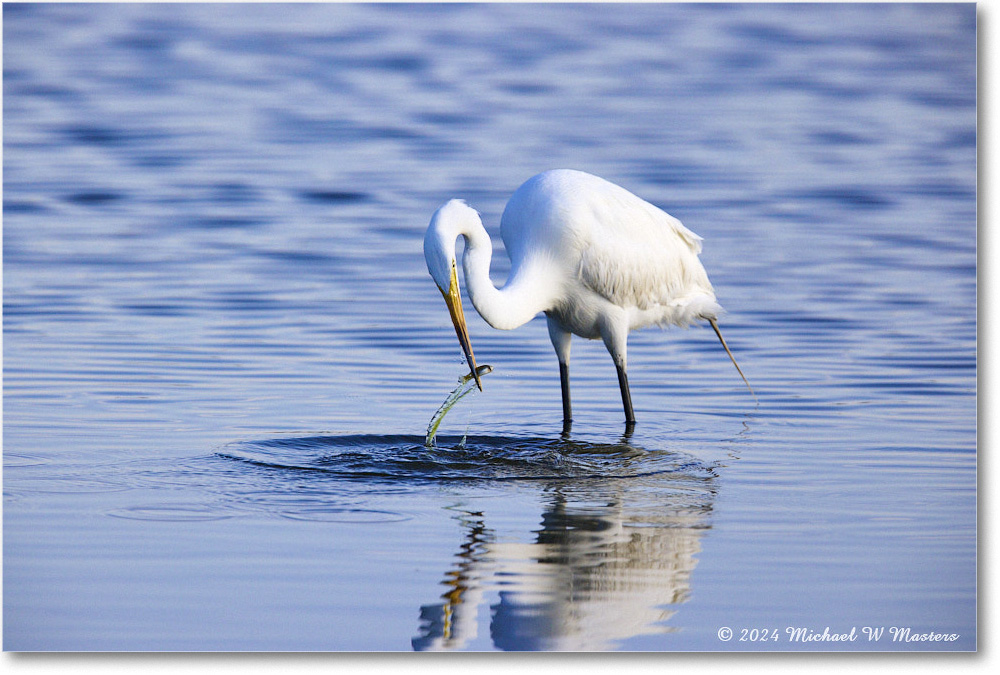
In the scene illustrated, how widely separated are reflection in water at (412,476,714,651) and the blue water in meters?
0.01

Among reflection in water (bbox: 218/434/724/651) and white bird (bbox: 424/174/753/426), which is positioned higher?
white bird (bbox: 424/174/753/426)

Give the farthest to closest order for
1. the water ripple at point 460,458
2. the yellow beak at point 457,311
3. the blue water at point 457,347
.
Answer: the yellow beak at point 457,311, the water ripple at point 460,458, the blue water at point 457,347

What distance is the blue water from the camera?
3.34 m

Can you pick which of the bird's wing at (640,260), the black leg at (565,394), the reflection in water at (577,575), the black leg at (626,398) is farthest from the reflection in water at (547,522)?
the bird's wing at (640,260)

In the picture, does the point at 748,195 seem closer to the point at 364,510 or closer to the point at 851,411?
the point at 851,411

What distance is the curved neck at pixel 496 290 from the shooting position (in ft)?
14.8

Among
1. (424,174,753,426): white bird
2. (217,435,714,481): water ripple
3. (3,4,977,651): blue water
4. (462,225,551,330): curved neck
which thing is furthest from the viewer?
(424,174,753,426): white bird

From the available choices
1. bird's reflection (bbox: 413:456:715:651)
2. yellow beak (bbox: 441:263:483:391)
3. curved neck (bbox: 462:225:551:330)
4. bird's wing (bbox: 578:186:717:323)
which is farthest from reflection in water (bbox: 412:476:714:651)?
bird's wing (bbox: 578:186:717:323)

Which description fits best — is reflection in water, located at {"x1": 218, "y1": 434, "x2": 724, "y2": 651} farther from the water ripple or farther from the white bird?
the white bird

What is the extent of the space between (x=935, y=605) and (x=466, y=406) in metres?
2.19

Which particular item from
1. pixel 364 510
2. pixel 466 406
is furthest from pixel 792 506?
pixel 466 406

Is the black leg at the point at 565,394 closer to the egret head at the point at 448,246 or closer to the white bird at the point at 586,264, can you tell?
the white bird at the point at 586,264

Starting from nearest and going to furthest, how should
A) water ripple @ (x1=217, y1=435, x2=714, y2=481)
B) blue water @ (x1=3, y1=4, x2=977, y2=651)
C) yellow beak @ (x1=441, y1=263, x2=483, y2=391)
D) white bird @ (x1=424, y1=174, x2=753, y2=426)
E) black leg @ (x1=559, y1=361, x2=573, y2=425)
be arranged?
1. blue water @ (x1=3, y1=4, x2=977, y2=651)
2. water ripple @ (x1=217, y1=435, x2=714, y2=481)
3. yellow beak @ (x1=441, y1=263, x2=483, y2=391)
4. white bird @ (x1=424, y1=174, x2=753, y2=426)
5. black leg @ (x1=559, y1=361, x2=573, y2=425)

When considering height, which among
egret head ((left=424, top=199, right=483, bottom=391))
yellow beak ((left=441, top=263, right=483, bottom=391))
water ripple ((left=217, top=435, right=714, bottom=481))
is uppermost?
egret head ((left=424, top=199, right=483, bottom=391))
